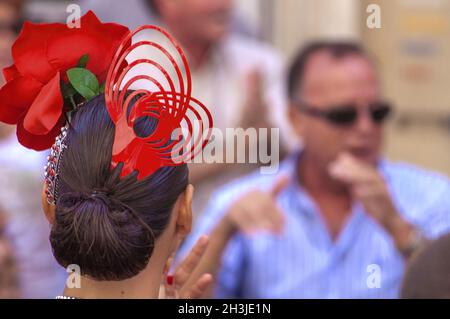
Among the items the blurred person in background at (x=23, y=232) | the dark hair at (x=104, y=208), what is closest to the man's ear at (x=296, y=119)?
the blurred person in background at (x=23, y=232)

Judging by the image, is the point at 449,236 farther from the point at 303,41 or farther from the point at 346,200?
the point at 303,41

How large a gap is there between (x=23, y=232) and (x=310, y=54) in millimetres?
1550

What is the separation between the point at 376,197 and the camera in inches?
133

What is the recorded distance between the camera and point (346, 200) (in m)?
3.65

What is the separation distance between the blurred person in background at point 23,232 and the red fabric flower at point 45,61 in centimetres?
144

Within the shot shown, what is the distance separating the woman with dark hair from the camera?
163 cm

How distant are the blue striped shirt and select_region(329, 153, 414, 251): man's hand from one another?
7 centimetres

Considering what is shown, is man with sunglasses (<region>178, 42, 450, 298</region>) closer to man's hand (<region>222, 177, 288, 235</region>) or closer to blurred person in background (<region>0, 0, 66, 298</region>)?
man's hand (<region>222, 177, 288, 235</region>)

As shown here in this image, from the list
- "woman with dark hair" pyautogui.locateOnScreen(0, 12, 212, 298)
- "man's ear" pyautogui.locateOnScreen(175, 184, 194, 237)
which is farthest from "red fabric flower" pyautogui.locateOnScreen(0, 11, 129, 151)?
"man's ear" pyautogui.locateOnScreen(175, 184, 194, 237)

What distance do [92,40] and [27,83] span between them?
165 mm

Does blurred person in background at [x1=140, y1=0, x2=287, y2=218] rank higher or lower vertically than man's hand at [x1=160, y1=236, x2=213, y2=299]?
higher

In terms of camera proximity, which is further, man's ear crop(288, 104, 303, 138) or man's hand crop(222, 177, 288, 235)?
man's ear crop(288, 104, 303, 138)

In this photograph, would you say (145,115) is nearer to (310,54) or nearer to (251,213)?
(251,213)
